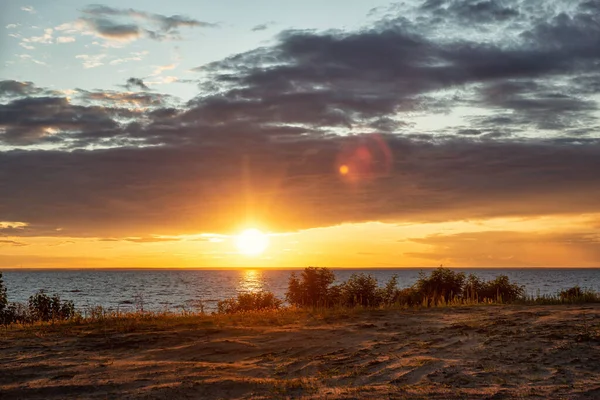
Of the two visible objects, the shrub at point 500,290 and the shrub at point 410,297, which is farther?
the shrub at point 500,290

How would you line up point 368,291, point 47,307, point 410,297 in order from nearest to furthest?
point 47,307
point 368,291
point 410,297

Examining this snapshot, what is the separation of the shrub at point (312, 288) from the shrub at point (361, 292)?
3.00ft

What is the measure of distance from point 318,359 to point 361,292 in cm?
1511

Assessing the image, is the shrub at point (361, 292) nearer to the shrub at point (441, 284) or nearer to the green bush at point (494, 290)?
the shrub at point (441, 284)

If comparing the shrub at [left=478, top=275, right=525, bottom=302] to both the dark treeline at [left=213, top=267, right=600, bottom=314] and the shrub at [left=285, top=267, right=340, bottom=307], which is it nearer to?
the dark treeline at [left=213, top=267, right=600, bottom=314]

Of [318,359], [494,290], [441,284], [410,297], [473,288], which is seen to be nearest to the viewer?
[318,359]

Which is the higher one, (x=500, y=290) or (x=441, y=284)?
(x=441, y=284)

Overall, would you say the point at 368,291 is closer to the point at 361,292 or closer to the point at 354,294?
the point at 361,292

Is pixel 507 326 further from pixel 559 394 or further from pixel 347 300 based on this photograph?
pixel 347 300

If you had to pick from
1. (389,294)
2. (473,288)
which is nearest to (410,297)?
(389,294)

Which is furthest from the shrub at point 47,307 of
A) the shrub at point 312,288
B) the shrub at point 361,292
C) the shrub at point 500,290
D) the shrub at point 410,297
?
the shrub at point 500,290

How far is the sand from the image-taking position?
11.5m

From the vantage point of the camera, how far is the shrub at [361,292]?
28.6m

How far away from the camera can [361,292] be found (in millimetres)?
29250
